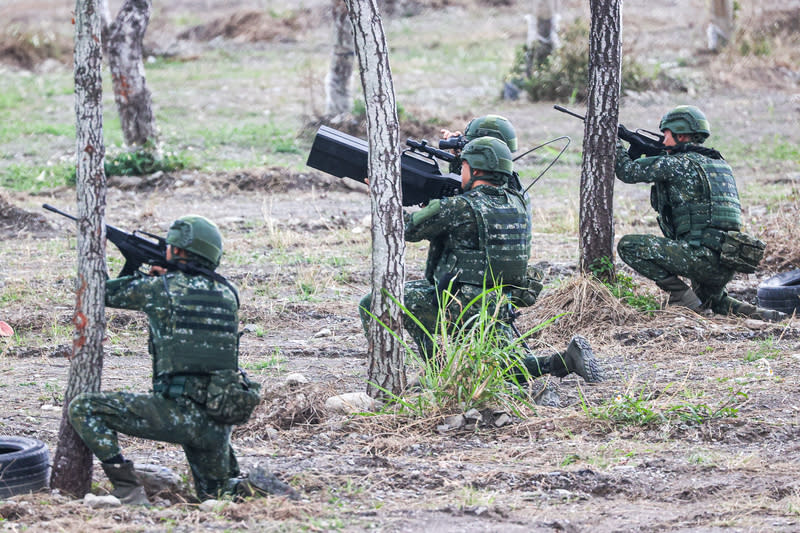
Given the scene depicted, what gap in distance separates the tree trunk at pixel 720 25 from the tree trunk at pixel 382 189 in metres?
18.3

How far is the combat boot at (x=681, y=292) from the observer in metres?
8.16

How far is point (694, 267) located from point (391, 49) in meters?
17.1

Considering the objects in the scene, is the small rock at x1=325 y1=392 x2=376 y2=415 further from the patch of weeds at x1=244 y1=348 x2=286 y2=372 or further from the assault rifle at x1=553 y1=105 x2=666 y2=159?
the assault rifle at x1=553 y1=105 x2=666 y2=159

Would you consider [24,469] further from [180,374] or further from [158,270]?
[158,270]

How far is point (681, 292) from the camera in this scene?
8.20 meters

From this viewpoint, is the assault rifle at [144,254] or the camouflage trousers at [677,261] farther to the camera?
the camouflage trousers at [677,261]

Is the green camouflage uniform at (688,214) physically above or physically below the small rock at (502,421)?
above

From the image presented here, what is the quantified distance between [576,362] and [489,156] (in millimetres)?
1277

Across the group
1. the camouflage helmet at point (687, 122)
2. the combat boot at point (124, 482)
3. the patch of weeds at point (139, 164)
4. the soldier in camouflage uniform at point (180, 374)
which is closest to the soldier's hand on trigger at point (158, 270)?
the soldier in camouflage uniform at point (180, 374)

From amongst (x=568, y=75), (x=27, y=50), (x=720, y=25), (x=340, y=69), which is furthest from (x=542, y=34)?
(x=27, y=50)

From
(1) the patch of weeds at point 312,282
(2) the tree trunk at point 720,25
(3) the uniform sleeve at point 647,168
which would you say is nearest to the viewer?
(3) the uniform sleeve at point 647,168

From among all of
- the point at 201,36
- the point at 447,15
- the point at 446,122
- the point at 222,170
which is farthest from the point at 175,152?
the point at 447,15

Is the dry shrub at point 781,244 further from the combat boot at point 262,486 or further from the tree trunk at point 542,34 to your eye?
the tree trunk at point 542,34

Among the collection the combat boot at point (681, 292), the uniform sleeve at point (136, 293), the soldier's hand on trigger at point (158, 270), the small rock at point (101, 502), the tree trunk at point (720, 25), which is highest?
the tree trunk at point (720, 25)
